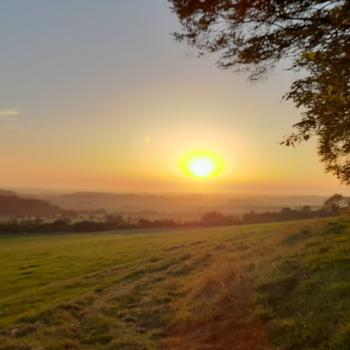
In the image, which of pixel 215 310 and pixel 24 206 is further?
pixel 24 206

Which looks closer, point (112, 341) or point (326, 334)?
point (326, 334)

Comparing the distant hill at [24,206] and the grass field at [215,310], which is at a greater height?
the distant hill at [24,206]

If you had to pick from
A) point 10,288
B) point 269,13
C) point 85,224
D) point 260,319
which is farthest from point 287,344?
point 85,224

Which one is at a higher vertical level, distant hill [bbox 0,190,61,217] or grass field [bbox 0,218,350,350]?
distant hill [bbox 0,190,61,217]

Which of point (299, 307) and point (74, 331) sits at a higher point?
point (299, 307)

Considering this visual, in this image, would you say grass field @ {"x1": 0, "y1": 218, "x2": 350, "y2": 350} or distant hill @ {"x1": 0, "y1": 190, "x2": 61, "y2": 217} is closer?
grass field @ {"x1": 0, "y1": 218, "x2": 350, "y2": 350}

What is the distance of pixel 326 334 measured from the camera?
7.88m

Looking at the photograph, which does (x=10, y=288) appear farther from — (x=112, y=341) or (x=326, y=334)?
(x=326, y=334)

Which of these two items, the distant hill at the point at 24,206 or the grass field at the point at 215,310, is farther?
the distant hill at the point at 24,206

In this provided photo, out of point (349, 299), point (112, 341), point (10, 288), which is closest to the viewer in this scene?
point (349, 299)

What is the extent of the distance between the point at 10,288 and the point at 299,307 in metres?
20.7

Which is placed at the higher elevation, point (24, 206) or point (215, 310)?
point (24, 206)

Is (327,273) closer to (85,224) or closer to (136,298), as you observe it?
(136,298)

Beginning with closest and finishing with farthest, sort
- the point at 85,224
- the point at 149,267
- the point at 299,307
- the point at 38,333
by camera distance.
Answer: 1. the point at 299,307
2. the point at 38,333
3. the point at 149,267
4. the point at 85,224
